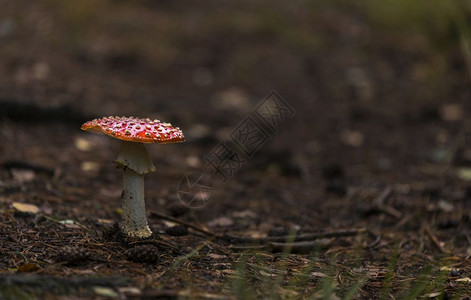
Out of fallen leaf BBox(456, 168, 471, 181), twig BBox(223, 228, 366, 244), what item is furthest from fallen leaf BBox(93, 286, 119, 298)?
fallen leaf BBox(456, 168, 471, 181)

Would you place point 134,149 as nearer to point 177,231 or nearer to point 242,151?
point 177,231

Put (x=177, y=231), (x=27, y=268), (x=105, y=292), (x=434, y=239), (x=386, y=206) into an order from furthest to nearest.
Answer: (x=386, y=206) < (x=434, y=239) < (x=177, y=231) < (x=27, y=268) < (x=105, y=292)

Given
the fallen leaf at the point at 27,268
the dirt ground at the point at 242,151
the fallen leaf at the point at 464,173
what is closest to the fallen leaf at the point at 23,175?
the dirt ground at the point at 242,151

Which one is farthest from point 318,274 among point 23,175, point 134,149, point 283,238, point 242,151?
point 242,151

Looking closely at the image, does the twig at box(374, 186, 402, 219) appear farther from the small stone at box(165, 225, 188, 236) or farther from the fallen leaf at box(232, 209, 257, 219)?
the small stone at box(165, 225, 188, 236)

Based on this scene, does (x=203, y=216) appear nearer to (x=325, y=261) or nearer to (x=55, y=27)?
(x=325, y=261)
